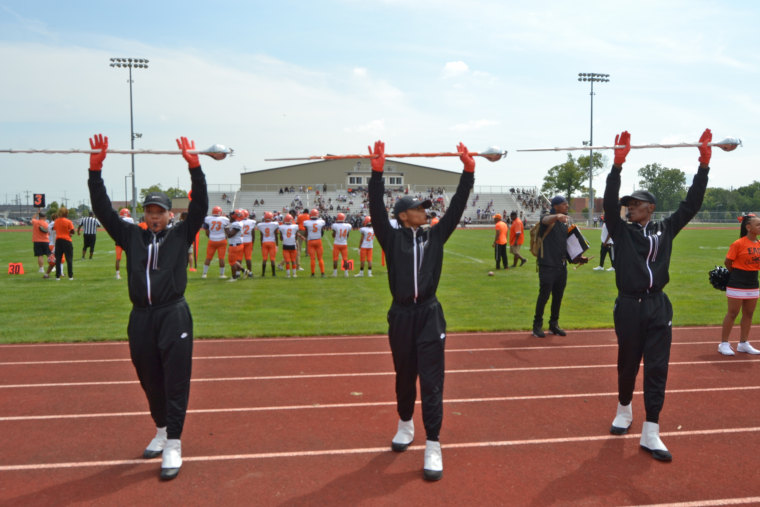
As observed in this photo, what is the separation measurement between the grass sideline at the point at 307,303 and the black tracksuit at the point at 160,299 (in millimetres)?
4704

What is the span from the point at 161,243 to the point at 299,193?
6970 centimetres

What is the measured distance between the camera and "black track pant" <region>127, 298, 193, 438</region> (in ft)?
13.8

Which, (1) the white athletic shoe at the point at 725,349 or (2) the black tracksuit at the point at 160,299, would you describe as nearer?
(2) the black tracksuit at the point at 160,299

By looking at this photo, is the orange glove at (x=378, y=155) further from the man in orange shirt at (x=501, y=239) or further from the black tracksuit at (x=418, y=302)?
the man in orange shirt at (x=501, y=239)

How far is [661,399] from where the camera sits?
4.62m

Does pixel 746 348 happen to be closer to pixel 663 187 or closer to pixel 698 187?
pixel 698 187

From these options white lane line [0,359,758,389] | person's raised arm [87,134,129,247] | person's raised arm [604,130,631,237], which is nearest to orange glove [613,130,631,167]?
person's raised arm [604,130,631,237]

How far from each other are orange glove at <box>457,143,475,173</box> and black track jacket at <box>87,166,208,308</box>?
1.97 m

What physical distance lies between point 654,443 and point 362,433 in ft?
7.70

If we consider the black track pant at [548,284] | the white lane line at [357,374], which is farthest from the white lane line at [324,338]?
the white lane line at [357,374]

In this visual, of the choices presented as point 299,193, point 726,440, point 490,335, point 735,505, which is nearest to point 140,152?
point 735,505

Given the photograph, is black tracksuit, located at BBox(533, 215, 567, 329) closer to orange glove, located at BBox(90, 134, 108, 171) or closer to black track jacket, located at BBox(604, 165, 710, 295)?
black track jacket, located at BBox(604, 165, 710, 295)

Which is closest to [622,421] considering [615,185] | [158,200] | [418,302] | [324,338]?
[615,185]

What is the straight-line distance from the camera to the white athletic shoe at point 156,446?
459 cm
